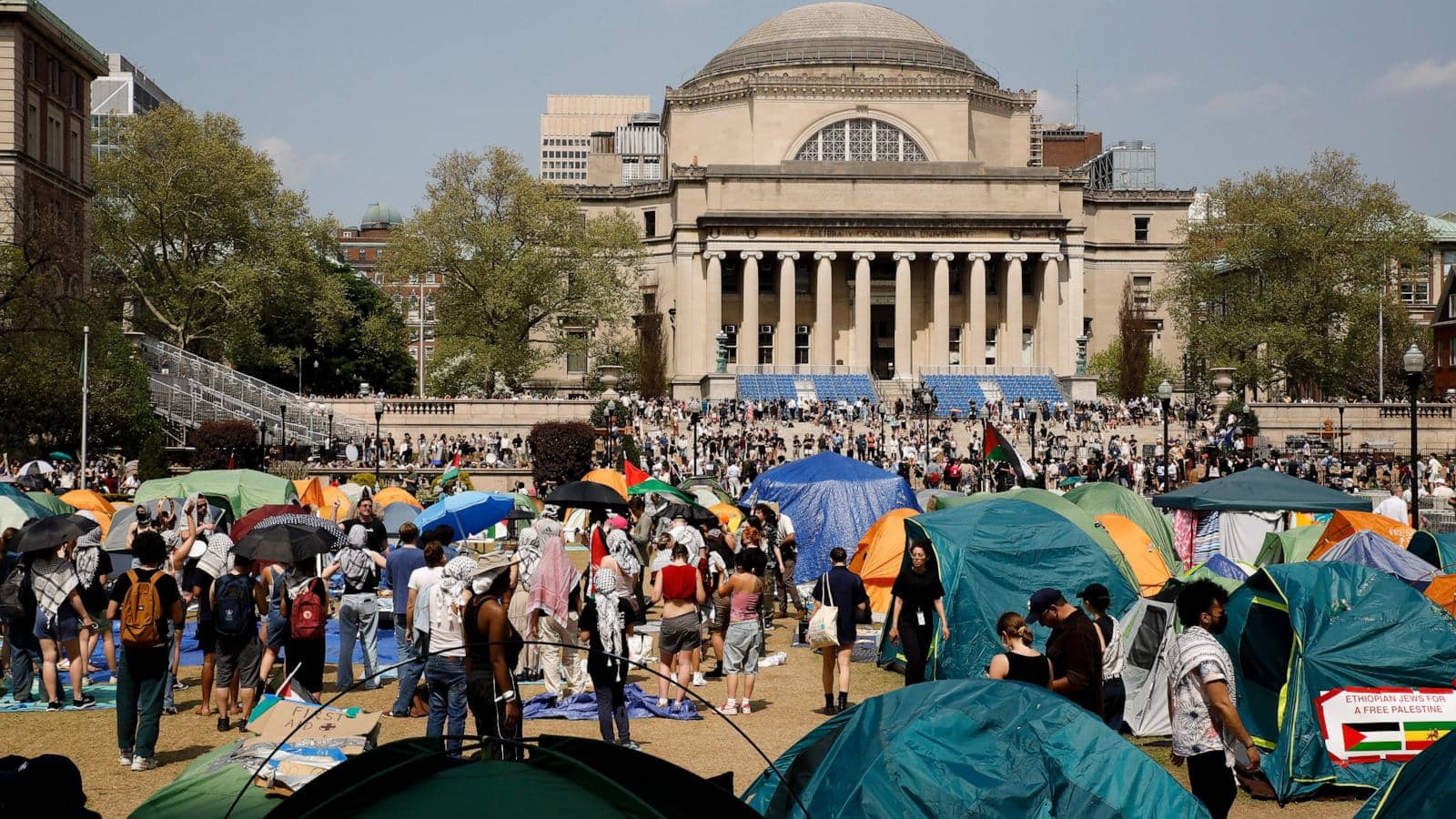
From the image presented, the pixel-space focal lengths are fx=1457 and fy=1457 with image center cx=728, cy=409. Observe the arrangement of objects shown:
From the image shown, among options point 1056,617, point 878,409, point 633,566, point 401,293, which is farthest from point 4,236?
point 1056,617

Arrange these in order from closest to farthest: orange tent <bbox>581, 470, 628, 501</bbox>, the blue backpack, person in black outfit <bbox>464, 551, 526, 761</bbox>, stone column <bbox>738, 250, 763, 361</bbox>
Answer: person in black outfit <bbox>464, 551, 526, 761</bbox> → the blue backpack → orange tent <bbox>581, 470, 628, 501</bbox> → stone column <bbox>738, 250, 763, 361</bbox>

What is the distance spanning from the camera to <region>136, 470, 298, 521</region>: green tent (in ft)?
79.4

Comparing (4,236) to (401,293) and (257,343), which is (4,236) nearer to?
(257,343)

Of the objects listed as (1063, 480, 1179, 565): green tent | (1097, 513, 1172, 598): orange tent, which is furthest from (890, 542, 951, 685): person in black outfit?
(1063, 480, 1179, 565): green tent

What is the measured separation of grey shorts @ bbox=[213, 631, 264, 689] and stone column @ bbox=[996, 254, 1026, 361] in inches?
2645

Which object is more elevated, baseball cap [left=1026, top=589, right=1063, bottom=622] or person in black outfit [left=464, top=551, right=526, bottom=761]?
A: baseball cap [left=1026, top=589, right=1063, bottom=622]

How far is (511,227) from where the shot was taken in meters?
64.2

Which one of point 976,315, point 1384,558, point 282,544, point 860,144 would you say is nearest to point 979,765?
point 282,544

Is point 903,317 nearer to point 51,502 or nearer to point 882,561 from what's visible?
point 882,561

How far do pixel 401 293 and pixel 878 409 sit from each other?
955 inches

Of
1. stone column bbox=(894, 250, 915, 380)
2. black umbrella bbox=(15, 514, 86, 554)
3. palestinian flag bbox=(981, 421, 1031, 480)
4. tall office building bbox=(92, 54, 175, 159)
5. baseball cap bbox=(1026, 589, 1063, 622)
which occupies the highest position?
tall office building bbox=(92, 54, 175, 159)

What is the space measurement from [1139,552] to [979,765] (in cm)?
1223

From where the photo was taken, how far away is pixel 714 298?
78250 millimetres

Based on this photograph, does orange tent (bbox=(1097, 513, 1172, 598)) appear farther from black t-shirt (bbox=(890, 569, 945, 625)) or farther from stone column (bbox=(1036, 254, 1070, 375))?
stone column (bbox=(1036, 254, 1070, 375))
